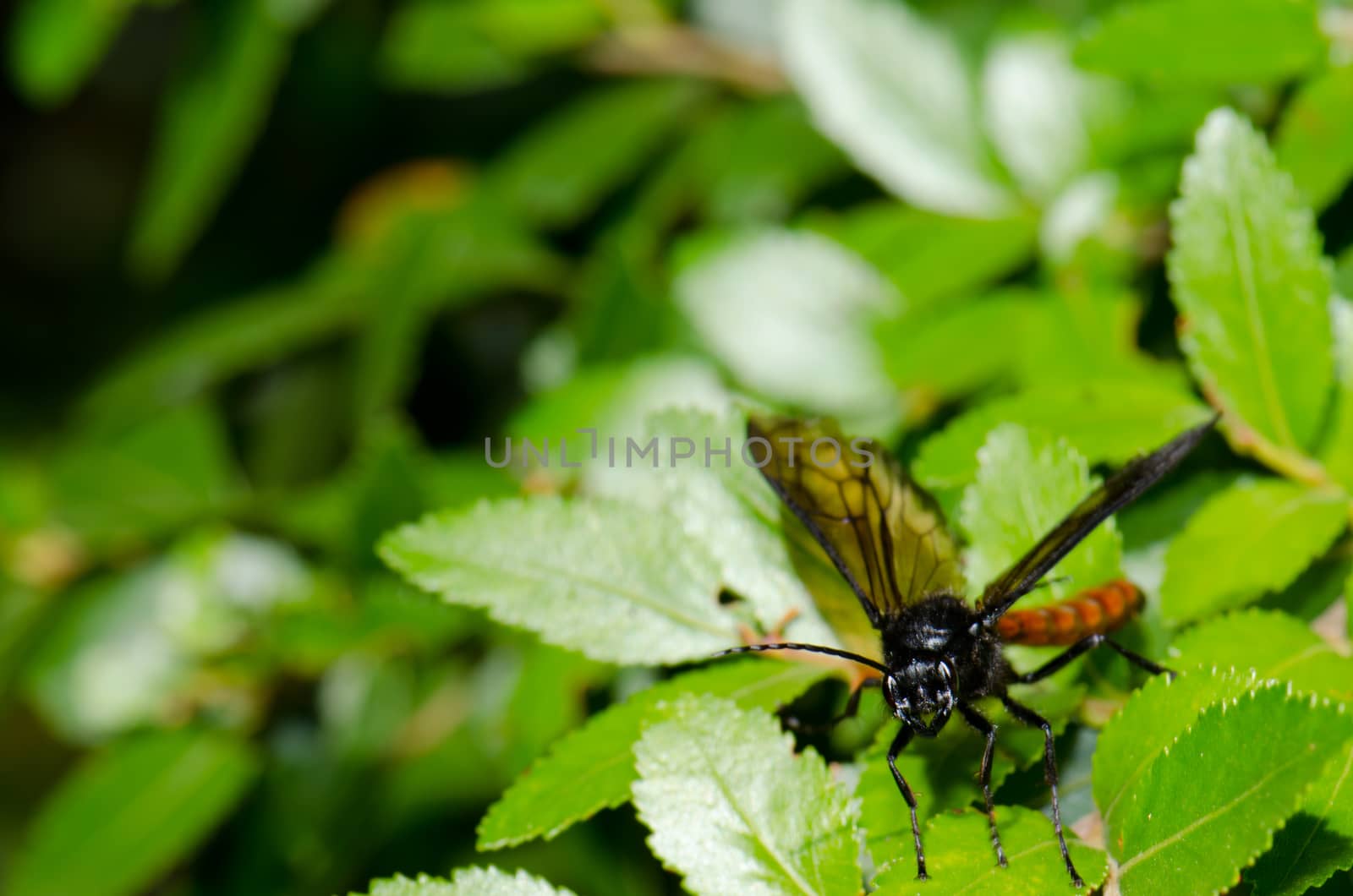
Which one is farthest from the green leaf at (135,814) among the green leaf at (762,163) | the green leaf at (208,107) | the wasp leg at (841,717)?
the green leaf at (762,163)

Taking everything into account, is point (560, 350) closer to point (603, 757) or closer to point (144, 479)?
point (144, 479)

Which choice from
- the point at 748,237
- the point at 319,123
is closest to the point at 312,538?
the point at 748,237

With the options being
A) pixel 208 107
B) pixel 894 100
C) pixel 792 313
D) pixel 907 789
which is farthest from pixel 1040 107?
pixel 208 107

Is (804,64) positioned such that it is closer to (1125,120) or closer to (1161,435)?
(1125,120)

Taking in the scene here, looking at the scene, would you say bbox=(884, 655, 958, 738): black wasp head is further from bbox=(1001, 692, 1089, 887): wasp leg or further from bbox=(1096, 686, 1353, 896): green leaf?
bbox=(1096, 686, 1353, 896): green leaf

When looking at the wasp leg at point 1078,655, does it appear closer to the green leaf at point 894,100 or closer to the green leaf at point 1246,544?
the green leaf at point 1246,544

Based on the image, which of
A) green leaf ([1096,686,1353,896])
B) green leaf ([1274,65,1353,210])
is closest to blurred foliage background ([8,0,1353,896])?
green leaf ([1274,65,1353,210])
